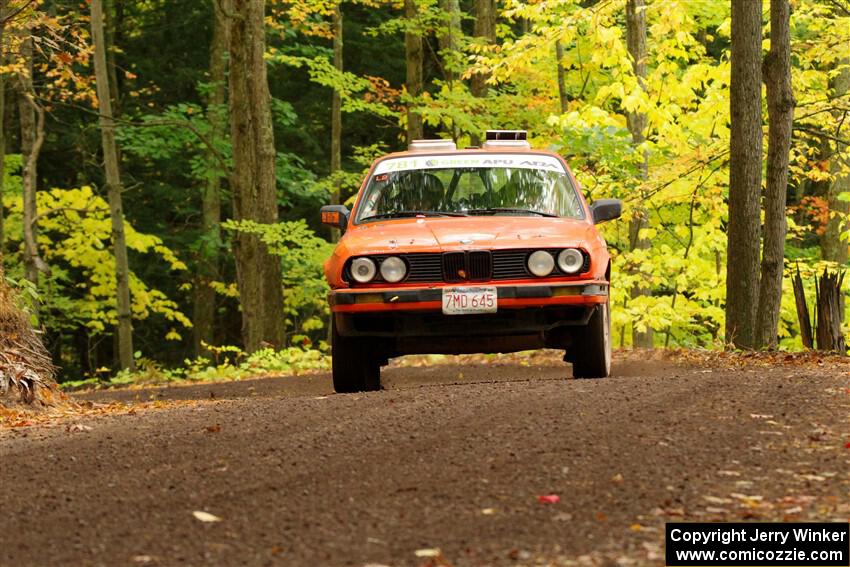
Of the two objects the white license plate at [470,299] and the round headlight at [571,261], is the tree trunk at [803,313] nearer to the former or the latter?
the round headlight at [571,261]

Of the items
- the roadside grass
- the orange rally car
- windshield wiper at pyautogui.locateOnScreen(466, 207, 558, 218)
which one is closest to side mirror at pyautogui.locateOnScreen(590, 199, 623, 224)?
the orange rally car

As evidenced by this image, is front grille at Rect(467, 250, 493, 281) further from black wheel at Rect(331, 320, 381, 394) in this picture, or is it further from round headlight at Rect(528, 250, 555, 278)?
black wheel at Rect(331, 320, 381, 394)

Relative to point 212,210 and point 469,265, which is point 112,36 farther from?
point 469,265

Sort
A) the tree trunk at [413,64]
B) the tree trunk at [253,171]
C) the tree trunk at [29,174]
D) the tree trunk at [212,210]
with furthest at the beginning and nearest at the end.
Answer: the tree trunk at [212,210] → the tree trunk at [413,64] → the tree trunk at [29,174] → the tree trunk at [253,171]

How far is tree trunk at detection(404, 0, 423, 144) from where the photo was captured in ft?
77.8

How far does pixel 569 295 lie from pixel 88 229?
68.7 feet

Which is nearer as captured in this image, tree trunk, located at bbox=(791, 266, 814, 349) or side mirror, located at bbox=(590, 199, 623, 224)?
side mirror, located at bbox=(590, 199, 623, 224)

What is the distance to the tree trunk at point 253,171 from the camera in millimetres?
19172

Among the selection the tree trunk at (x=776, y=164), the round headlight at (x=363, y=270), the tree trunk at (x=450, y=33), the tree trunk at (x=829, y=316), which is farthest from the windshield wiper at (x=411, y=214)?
the tree trunk at (x=450, y=33)

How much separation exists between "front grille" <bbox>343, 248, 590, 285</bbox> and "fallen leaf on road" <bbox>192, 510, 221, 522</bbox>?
405 centimetres

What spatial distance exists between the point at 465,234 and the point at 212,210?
858 inches

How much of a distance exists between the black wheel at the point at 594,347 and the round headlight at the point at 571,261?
56 centimetres

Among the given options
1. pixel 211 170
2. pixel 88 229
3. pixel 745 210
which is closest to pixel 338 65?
pixel 211 170

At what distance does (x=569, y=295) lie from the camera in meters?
8.76
